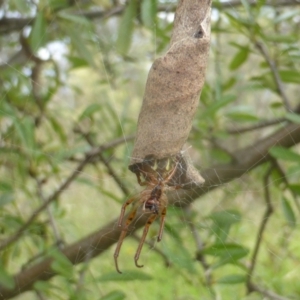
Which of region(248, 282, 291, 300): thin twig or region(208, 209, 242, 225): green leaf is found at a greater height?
region(208, 209, 242, 225): green leaf

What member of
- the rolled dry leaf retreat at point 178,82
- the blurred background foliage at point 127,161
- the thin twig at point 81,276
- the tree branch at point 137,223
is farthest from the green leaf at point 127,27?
the rolled dry leaf retreat at point 178,82

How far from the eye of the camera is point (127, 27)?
1.25 meters

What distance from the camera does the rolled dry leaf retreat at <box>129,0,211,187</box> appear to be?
0.60 metres

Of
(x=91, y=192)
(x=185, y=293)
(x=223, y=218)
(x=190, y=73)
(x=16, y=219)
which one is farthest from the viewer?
(x=91, y=192)

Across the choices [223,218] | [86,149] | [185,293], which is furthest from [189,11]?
[185,293]

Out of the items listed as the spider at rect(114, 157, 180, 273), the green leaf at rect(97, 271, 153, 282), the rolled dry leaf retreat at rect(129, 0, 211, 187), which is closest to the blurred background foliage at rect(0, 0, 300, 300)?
the green leaf at rect(97, 271, 153, 282)

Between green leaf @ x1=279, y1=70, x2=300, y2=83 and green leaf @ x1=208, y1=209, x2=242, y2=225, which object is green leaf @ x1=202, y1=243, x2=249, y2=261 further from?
green leaf @ x1=279, y1=70, x2=300, y2=83

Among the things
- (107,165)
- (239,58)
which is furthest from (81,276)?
(239,58)

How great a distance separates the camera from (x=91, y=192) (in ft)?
5.49

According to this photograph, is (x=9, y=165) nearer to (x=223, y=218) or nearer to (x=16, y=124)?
(x=16, y=124)

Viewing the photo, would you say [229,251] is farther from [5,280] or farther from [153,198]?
[5,280]

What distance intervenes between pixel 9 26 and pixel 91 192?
58cm

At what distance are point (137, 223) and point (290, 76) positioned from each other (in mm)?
534

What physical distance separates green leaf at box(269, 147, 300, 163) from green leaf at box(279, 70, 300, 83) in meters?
0.26
